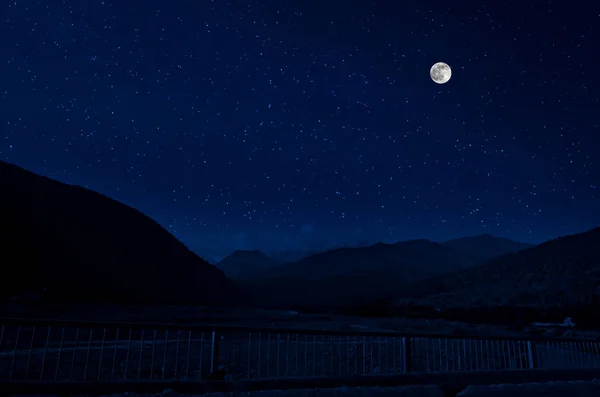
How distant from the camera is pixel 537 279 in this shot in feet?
370

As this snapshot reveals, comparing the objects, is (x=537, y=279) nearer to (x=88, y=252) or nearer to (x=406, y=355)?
(x=406, y=355)

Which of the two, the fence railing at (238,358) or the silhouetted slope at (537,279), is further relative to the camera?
the silhouetted slope at (537,279)

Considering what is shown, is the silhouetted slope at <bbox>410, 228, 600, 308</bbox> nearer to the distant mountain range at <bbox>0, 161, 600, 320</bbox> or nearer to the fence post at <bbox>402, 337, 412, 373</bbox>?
the distant mountain range at <bbox>0, 161, 600, 320</bbox>

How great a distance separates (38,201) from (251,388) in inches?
6620

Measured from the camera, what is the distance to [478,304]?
111m

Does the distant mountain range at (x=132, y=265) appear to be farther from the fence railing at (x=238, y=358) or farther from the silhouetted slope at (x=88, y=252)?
the fence railing at (x=238, y=358)

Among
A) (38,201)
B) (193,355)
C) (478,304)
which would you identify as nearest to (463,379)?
(193,355)

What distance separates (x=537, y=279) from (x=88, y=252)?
442ft

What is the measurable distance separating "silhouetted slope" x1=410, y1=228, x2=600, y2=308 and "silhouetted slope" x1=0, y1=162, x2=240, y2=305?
85506 millimetres

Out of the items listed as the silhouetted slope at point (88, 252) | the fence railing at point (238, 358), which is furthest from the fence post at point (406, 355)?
the silhouetted slope at point (88, 252)

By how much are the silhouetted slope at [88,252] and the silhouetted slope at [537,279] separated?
8551 cm

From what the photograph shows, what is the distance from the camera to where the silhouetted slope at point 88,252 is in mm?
116625

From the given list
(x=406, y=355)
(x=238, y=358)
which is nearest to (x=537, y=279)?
(x=406, y=355)

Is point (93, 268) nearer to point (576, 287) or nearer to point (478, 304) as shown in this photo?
point (478, 304)
